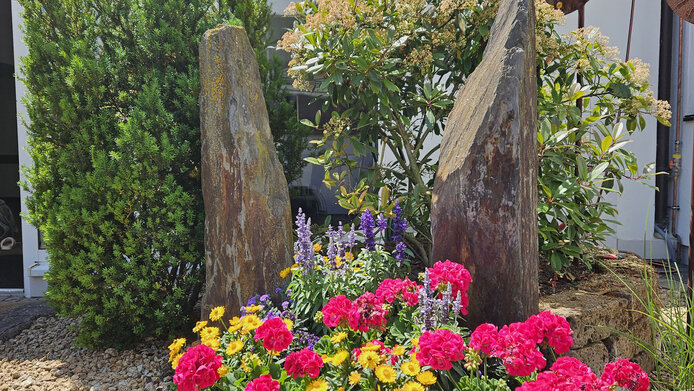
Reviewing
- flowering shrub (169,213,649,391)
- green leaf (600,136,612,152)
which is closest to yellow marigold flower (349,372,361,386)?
flowering shrub (169,213,649,391)

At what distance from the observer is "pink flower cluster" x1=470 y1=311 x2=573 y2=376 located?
1.64 metres

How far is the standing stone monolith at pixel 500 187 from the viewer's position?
90.2 inches

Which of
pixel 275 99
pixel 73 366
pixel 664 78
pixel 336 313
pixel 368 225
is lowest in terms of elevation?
pixel 73 366

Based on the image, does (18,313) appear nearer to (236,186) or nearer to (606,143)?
(236,186)

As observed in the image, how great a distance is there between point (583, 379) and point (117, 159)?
2.81 metres

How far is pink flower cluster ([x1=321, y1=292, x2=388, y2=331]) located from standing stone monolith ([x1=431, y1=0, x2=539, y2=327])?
59 cm

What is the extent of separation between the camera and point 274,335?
1844 mm

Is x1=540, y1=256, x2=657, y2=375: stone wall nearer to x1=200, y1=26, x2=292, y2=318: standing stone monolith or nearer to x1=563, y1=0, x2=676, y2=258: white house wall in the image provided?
x1=200, y1=26, x2=292, y2=318: standing stone monolith

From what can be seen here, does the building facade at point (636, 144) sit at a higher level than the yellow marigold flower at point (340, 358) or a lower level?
higher

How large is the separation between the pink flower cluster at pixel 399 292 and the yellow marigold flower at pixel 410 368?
0.35 meters

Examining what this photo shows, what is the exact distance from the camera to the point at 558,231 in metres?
3.33

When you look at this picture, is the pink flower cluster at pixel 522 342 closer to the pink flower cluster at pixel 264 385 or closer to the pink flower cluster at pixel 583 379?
the pink flower cluster at pixel 583 379

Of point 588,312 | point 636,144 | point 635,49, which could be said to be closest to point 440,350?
point 588,312

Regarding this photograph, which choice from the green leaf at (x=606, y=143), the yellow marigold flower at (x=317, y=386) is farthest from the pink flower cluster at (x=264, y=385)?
the green leaf at (x=606, y=143)
